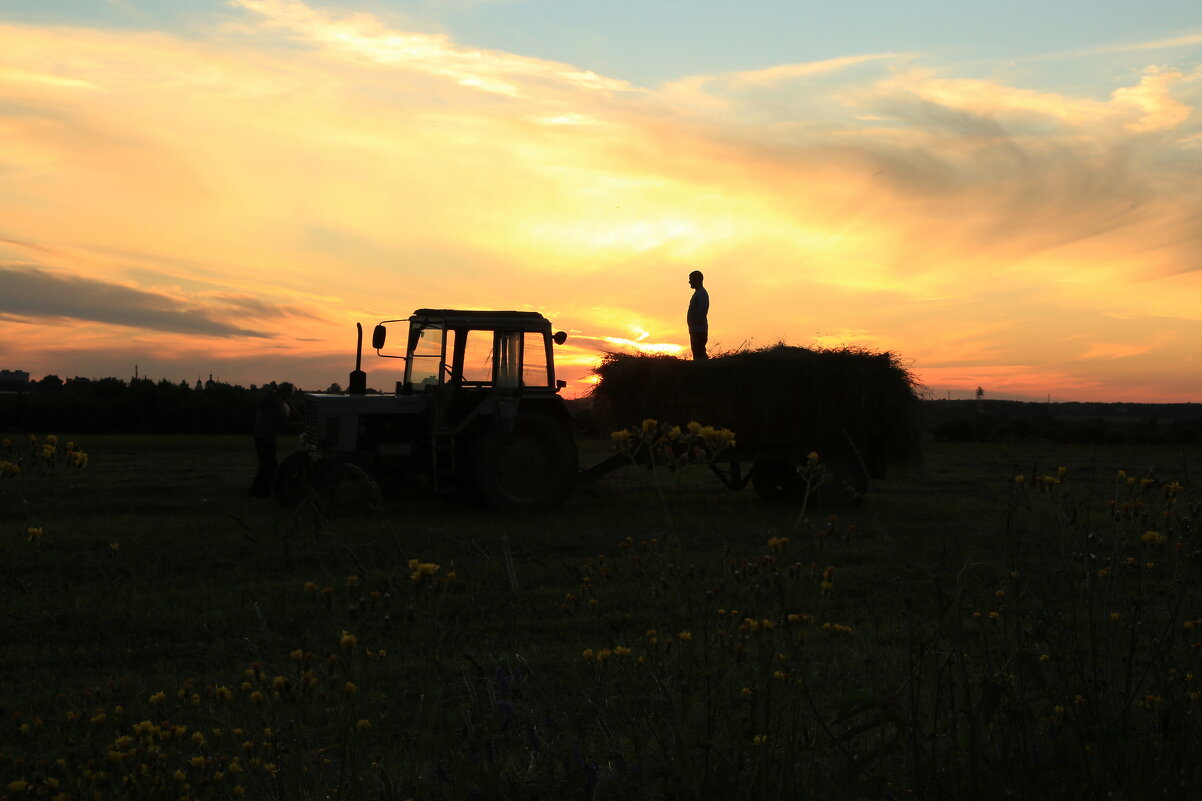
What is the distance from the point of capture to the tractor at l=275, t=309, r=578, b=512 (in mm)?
11359

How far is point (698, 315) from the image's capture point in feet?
42.1

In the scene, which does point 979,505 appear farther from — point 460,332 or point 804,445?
point 460,332

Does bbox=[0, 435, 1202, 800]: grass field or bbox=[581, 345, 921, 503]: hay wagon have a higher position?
bbox=[581, 345, 921, 503]: hay wagon

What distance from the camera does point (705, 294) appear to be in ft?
42.2

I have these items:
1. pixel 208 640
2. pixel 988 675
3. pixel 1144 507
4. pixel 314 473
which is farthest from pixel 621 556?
pixel 988 675

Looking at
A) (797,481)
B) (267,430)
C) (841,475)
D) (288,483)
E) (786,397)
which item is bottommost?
(288,483)

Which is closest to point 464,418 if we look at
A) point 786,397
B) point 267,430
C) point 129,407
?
point 267,430

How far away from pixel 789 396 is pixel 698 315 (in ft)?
5.69

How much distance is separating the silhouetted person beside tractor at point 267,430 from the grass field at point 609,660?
249 cm

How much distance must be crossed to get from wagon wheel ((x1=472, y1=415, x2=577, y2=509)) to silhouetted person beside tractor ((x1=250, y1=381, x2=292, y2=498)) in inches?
124

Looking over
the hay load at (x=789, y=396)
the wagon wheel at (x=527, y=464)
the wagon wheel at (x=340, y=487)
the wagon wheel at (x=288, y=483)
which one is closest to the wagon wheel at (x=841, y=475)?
the hay load at (x=789, y=396)

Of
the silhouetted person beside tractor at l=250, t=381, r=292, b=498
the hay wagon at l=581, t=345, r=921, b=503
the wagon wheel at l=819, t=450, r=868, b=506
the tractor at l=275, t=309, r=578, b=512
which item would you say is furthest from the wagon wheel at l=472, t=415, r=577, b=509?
the silhouetted person beside tractor at l=250, t=381, r=292, b=498

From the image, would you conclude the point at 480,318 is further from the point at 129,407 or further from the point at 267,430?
the point at 129,407

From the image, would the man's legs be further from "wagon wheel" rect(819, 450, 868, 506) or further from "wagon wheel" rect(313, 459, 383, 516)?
"wagon wheel" rect(819, 450, 868, 506)
